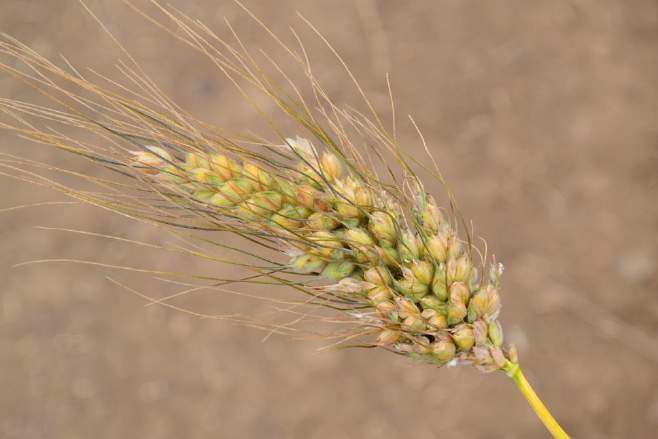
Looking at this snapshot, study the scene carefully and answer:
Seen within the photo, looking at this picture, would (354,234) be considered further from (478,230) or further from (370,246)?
(478,230)

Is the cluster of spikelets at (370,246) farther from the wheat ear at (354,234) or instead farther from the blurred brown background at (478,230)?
the blurred brown background at (478,230)

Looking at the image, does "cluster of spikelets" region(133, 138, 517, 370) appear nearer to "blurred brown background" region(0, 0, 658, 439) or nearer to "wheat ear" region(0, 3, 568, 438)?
"wheat ear" region(0, 3, 568, 438)

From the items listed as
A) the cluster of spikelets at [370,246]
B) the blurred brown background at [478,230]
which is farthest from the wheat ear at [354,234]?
the blurred brown background at [478,230]

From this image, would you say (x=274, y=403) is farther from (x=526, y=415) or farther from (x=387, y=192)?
(x=387, y=192)


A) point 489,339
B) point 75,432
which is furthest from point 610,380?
point 75,432

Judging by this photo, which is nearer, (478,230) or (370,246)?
(370,246)

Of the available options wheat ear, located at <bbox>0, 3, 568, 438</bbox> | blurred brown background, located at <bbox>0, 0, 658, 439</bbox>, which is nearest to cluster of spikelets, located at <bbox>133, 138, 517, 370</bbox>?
wheat ear, located at <bbox>0, 3, 568, 438</bbox>

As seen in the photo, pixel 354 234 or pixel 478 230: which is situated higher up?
pixel 478 230

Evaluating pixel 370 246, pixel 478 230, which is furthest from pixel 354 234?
pixel 478 230
